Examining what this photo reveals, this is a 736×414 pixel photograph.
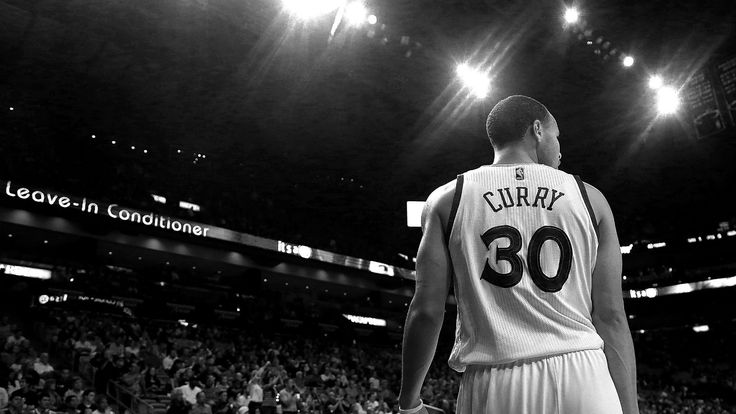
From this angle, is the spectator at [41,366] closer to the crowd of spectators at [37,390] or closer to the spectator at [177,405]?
the crowd of spectators at [37,390]

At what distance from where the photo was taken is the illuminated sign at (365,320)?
30.3m

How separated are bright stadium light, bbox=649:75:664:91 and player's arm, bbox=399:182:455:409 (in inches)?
688

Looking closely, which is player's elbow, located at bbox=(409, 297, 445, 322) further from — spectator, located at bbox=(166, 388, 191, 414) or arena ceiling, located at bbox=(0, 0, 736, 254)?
arena ceiling, located at bbox=(0, 0, 736, 254)

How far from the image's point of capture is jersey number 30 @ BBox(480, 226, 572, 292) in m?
2.13

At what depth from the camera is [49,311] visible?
744 inches

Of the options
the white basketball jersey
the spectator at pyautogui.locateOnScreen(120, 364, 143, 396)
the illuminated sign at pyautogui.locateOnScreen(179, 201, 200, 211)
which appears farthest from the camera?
the illuminated sign at pyautogui.locateOnScreen(179, 201, 200, 211)

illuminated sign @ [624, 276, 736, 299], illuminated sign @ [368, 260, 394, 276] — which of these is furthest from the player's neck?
illuminated sign @ [624, 276, 736, 299]

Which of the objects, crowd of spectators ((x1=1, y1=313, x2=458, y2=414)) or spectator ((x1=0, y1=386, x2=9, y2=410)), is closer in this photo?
spectator ((x1=0, y1=386, x2=9, y2=410))

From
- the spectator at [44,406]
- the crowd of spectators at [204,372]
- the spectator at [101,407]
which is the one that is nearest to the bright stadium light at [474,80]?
the crowd of spectators at [204,372]

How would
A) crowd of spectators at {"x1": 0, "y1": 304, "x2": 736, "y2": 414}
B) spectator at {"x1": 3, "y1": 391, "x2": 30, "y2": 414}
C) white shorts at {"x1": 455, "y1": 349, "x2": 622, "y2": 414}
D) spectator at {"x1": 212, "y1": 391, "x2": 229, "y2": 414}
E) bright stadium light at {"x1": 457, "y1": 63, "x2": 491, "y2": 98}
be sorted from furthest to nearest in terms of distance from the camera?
1. bright stadium light at {"x1": 457, "y1": 63, "x2": 491, "y2": 98}
2. spectator at {"x1": 212, "y1": 391, "x2": 229, "y2": 414}
3. crowd of spectators at {"x1": 0, "y1": 304, "x2": 736, "y2": 414}
4. spectator at {"x1": 3, "y1": 391, "x2": 30, "y2": 414}
5. white shorts at {"x1": 455, "y1": 349, "x2": 622, "y2": 414}

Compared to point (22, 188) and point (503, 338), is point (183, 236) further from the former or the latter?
point (503, 338)

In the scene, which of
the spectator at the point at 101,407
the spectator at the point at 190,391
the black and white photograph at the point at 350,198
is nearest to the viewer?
the black and white photograph at the point at 350,198

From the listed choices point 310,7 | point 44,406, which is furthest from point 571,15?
point 44,406

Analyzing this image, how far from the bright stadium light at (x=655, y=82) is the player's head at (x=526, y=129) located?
17128 mm
